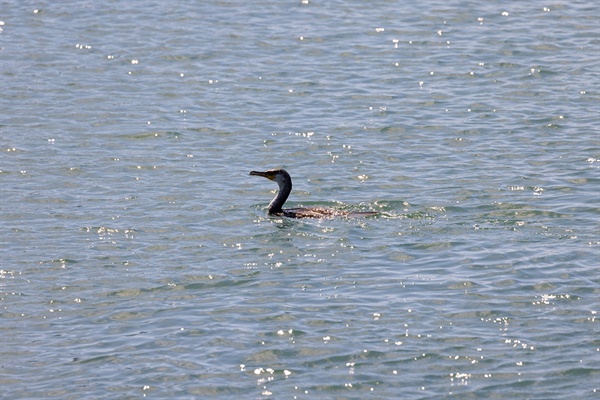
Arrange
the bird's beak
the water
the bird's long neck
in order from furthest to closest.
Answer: the bird's beak → the bird's long neck → the water

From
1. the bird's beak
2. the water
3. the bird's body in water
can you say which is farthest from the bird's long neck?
the water

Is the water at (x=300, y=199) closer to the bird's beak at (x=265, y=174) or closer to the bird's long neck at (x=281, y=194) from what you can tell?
the bird's long neck at (x=281, y=194)

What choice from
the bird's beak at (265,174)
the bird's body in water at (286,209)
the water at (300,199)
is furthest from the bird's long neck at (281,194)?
the water at (300,199)

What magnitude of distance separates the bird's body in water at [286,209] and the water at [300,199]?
215 millimetres

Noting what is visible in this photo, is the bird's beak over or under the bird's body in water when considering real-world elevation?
over

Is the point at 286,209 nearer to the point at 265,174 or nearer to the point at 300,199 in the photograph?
Answer: the point at 265,174

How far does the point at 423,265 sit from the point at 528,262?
1259mm

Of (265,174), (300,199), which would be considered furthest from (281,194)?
(300,199)

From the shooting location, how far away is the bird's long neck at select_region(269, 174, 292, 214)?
16656mm

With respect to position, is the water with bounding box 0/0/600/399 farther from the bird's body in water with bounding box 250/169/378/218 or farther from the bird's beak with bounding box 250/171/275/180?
the bird's beak with bounding box 250/171/275/180

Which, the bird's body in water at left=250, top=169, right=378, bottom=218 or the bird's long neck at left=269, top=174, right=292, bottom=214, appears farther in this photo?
the bird's long neck at left=269, top=174, right=292, bottom=214

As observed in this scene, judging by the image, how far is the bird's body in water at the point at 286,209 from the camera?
16.2 m

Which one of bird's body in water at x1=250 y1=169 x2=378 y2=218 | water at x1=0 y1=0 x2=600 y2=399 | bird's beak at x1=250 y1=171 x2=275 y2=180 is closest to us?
water at x1=0 y1=0 x2=600 y2=399

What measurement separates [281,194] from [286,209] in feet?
0.76
